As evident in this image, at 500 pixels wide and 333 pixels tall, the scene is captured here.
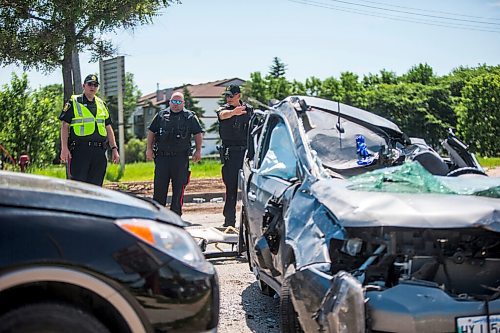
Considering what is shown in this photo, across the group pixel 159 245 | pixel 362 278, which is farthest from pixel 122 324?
pixel 362 278

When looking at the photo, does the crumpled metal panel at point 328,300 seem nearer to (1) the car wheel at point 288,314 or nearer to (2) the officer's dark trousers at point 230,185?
(1) the car wheel at point 288,314

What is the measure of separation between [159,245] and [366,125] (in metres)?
3.10

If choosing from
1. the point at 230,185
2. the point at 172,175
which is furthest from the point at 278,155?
the point at 230,185

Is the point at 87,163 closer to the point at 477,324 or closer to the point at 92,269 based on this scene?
the point at 92,269

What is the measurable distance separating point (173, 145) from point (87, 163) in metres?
1.15

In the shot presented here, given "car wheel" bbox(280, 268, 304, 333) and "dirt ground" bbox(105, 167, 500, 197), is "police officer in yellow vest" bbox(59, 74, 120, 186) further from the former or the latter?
"dirt ground" bbox(105, 167, 500, 197)

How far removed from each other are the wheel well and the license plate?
1.62m

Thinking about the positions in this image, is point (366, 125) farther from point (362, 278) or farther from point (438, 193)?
point (362, 278)

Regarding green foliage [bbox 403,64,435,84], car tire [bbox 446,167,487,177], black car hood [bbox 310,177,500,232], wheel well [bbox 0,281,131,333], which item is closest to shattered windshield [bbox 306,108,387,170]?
car tire [bbox 446,167,487,177]

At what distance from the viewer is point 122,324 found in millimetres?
2736

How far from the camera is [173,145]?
8625 mm

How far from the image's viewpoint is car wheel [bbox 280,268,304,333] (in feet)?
13.1

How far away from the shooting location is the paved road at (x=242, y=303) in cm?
505

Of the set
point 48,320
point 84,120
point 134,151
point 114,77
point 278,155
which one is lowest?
point 134,151
